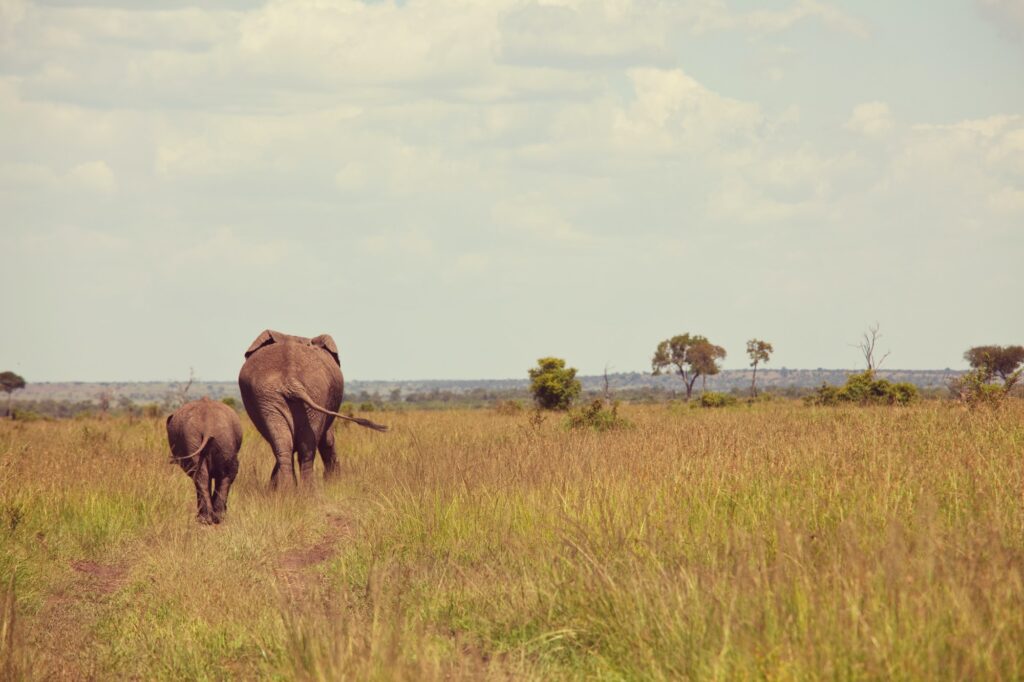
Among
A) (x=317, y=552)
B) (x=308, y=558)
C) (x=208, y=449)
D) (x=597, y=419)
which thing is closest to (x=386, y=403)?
(x=597, y=419)

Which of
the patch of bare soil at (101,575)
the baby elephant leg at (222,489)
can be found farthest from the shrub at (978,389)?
the patch of bare soil at (101,575)

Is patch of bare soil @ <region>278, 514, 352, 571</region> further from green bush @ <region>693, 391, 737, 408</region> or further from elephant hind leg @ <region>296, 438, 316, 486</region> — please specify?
green bush @ <region>693, 391, 737, 408</region>

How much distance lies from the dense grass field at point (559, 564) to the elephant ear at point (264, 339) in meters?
1.79

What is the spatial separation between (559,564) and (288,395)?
6892mm

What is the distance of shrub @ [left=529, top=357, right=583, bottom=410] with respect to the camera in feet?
113

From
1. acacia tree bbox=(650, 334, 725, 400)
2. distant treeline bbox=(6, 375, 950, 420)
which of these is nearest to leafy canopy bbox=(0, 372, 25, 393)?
distant treeline bbox=(6, 375, 950, 420)

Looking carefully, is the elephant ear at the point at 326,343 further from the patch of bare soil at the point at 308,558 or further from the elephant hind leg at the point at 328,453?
the patch of bare soil at the point at 308,558

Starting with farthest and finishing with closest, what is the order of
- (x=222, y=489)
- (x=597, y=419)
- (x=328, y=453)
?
(x=597, y=419) < (x=328, y=453) < (x=222, y=489)

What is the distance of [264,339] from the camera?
12891 millimetres

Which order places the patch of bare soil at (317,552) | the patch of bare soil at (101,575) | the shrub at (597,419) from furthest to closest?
the shrub at (597,419) < the patch of bare soil at (317,552) < the patch of bare soil at (101,575)

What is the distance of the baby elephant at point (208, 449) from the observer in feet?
35.3

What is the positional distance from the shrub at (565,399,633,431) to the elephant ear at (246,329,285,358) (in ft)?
21.9

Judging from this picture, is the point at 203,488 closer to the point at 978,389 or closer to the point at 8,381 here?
the point at 978,389

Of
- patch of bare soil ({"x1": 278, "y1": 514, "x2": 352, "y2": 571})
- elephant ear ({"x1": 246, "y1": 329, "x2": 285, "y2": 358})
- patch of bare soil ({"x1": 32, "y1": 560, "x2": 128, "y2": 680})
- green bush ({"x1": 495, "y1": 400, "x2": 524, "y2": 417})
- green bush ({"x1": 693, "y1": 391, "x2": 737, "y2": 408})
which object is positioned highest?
elephant ear ({"x1": 246, "y1": 329, "x2": 285, "y2": 358})
